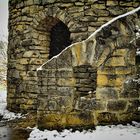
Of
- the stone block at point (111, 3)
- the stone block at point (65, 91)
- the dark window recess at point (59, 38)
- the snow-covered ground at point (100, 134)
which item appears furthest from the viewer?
the dark window recess at point (59, 38)

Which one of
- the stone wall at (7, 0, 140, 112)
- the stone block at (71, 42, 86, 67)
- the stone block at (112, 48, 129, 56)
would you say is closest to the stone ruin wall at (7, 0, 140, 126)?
the stone wall at (7, 0, 140, 112)

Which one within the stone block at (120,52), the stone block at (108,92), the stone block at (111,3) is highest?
the stone block at (111,3)

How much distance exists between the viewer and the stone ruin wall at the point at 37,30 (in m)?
6.71

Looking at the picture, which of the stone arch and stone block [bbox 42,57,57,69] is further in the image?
the stone arch

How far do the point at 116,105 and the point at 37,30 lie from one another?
3.57 metres

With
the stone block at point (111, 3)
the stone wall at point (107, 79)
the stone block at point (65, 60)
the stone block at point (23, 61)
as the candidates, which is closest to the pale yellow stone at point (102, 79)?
the stone wall at point (107, 79)

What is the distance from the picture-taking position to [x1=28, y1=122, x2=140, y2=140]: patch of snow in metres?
4.16

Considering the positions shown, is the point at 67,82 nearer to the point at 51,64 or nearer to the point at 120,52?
the point at 51,64

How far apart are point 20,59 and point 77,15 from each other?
195 centimetres

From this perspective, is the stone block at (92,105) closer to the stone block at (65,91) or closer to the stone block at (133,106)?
the stone block at (65,91)

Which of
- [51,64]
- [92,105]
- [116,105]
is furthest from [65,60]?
[116,105]

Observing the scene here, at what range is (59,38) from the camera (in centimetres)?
764

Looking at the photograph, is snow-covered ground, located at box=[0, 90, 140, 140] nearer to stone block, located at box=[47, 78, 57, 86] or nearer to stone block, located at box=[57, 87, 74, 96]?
stone block, located at box=[57, 87, 74, 96]

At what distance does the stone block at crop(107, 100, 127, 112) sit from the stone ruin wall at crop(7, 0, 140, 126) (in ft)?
5.70
